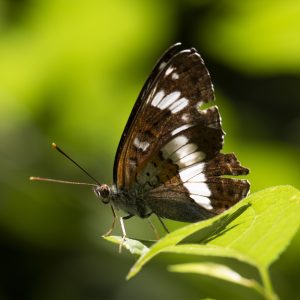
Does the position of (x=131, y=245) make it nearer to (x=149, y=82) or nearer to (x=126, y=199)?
(x=149, y=82)

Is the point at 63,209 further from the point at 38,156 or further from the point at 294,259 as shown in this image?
the point at 294,259

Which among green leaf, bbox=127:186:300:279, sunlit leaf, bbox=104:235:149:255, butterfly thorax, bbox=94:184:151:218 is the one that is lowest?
butterfly thorax, bbox=94:184:151:218

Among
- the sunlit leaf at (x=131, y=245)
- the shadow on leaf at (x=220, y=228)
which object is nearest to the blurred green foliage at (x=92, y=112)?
the shadow on leaf at (x=220, y=228)

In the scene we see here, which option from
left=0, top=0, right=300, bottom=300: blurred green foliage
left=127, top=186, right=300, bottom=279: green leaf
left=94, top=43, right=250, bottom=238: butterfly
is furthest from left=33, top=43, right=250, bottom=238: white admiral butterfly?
left=127, top=186, right=300, bottom=279: green leaf

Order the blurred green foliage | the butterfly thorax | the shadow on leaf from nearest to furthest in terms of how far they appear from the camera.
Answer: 1. the shadow on leaf
2. the butterfly thorax
3. the blurred green foliage

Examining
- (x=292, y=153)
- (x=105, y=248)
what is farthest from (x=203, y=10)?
A: (x=105, y=248)

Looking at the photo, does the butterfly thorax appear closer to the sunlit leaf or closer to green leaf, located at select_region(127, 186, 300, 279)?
the sunlit leaf
